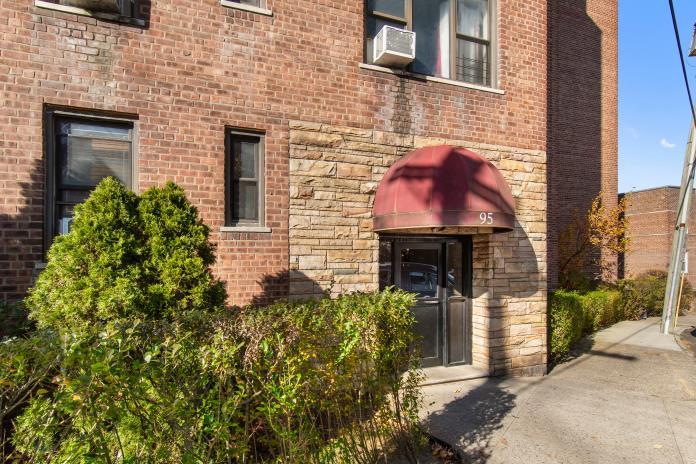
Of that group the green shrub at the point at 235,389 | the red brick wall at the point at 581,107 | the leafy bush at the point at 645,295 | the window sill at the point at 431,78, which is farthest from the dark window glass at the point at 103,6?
the leafy bush at the point at 645,295

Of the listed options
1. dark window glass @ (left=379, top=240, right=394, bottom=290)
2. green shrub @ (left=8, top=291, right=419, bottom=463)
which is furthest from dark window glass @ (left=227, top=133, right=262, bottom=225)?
green shrub @ (left=8, top=291, right=419, bottom=463)

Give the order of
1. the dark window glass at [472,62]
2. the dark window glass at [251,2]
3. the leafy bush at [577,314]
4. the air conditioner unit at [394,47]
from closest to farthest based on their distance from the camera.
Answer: the dark window glass at [251,2], the air conditioner unit at [394,47], the dark window glass at [472,62], the leafy bush at [577,314]

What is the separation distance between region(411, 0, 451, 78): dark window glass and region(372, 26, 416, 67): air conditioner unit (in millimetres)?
582

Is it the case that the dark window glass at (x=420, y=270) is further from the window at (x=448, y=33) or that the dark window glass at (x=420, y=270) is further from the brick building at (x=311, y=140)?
the window at (x=448, y=33)

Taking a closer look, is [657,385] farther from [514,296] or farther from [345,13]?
[345,13]

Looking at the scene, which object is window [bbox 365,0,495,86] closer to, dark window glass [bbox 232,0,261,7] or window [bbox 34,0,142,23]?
dark window glass [bbox 232,0,261,7]

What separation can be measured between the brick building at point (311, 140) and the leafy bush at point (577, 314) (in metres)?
0.81

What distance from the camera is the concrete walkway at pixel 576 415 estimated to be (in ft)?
15.1

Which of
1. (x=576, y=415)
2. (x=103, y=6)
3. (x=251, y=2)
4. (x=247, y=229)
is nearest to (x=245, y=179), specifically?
(x=247, y=229)

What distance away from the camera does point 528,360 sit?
7.48 metres

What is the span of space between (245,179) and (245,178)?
0.05 feet

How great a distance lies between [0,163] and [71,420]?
3725 mm

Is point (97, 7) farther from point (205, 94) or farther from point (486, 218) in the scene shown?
point (486, 218)

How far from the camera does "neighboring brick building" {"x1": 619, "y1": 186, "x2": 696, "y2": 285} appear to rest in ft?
73.8
